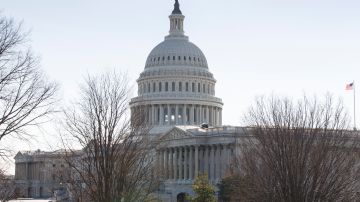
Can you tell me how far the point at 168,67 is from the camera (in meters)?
175

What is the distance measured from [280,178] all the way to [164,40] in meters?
146

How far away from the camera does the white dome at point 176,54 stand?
177250 mm

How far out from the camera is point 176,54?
17812 cm

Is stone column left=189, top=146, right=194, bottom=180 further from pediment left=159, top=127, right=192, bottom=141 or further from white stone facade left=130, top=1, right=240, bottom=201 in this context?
white stone facade left=130, top=1, right=240, bottom=201

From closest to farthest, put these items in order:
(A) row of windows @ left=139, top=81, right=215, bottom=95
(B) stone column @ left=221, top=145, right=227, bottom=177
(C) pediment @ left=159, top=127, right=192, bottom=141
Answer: (B) stone column @ left=221, top=145, right=227, bottom=177 < (C) pediment @ left=159, top=127, right=192, bottom=141 < (A) row of windows @ left=139, top=81, right=215, bottom=95

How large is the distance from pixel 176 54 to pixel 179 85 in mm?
8075

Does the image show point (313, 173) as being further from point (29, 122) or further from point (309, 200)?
point (29, 122)

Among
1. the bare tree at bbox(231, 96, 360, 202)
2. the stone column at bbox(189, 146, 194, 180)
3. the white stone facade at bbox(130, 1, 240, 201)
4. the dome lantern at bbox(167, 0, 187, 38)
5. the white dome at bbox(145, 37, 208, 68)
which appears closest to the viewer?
the bare tree at bbox(231, 96, 360, 202)

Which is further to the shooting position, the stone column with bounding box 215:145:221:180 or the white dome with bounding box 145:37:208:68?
the white dome with bounding box 145:37:208:68

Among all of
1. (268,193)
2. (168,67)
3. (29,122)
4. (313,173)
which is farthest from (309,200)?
(168,67)

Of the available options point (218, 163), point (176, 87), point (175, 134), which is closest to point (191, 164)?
point (218, 163)

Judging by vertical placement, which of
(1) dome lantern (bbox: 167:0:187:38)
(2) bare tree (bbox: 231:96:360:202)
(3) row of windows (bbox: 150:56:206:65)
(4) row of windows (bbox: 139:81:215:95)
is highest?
(1) dome lantern (bbox: 167:0:187:38)

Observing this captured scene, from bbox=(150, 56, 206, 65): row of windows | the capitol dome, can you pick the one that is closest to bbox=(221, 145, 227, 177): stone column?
the capitol dome

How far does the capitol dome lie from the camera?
170 m
